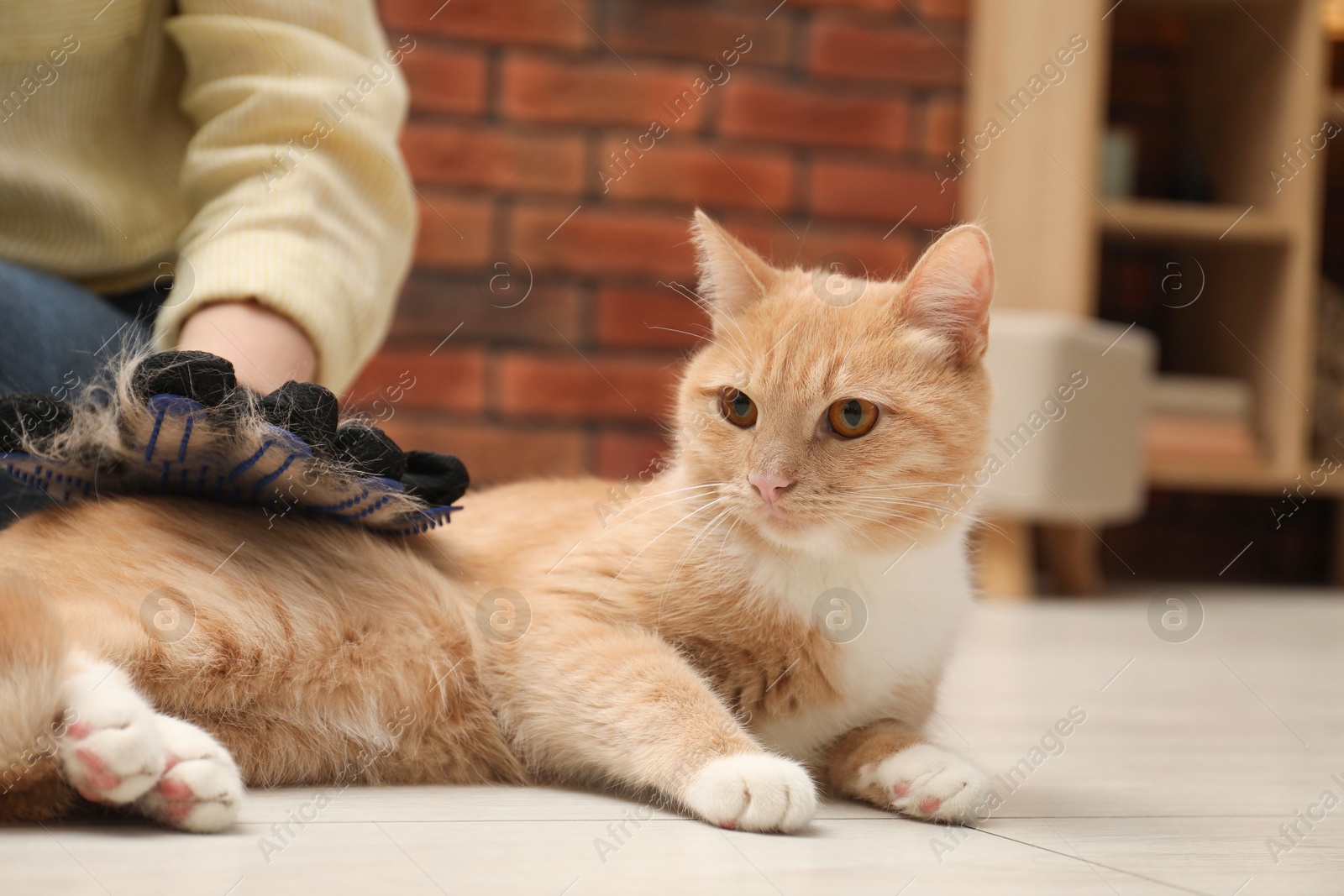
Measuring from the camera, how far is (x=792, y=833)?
0.79m

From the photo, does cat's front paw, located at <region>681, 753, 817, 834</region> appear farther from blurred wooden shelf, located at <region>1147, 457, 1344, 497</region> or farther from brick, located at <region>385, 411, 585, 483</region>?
blurred wooden shelf, located at <region>1147, 457, 1344, 497</region>

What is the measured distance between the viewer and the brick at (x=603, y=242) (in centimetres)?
264

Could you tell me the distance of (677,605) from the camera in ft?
3.16

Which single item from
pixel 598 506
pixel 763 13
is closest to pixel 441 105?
pixel 763 13

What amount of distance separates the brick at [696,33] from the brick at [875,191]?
0.30m

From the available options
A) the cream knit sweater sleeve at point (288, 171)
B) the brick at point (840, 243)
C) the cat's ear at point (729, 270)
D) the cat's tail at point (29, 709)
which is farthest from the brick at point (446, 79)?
the cat's tail at point (29, 709)

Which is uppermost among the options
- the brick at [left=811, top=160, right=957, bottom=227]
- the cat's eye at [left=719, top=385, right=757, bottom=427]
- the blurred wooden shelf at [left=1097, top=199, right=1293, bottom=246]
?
the brick at [left=811, top=160, right=957, bottom=227]

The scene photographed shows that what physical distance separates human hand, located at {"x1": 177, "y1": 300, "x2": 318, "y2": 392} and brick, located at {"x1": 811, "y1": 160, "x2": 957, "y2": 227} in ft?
6.26

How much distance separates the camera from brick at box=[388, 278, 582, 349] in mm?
2564

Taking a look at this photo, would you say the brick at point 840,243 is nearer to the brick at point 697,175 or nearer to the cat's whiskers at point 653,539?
the brick at point 697,175

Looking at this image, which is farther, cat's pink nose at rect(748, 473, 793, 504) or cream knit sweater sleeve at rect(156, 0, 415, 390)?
cream knit sweater sleeve at rect(156, 0, 415, 390)

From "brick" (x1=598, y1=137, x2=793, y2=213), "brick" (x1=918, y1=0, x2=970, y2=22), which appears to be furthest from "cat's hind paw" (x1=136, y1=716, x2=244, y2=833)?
"brick" (x1=918, y1=0, x2=970, y2=22)

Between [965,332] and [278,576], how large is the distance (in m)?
0.59

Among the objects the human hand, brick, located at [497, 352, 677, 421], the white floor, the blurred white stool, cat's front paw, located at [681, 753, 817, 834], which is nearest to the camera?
the white floor
